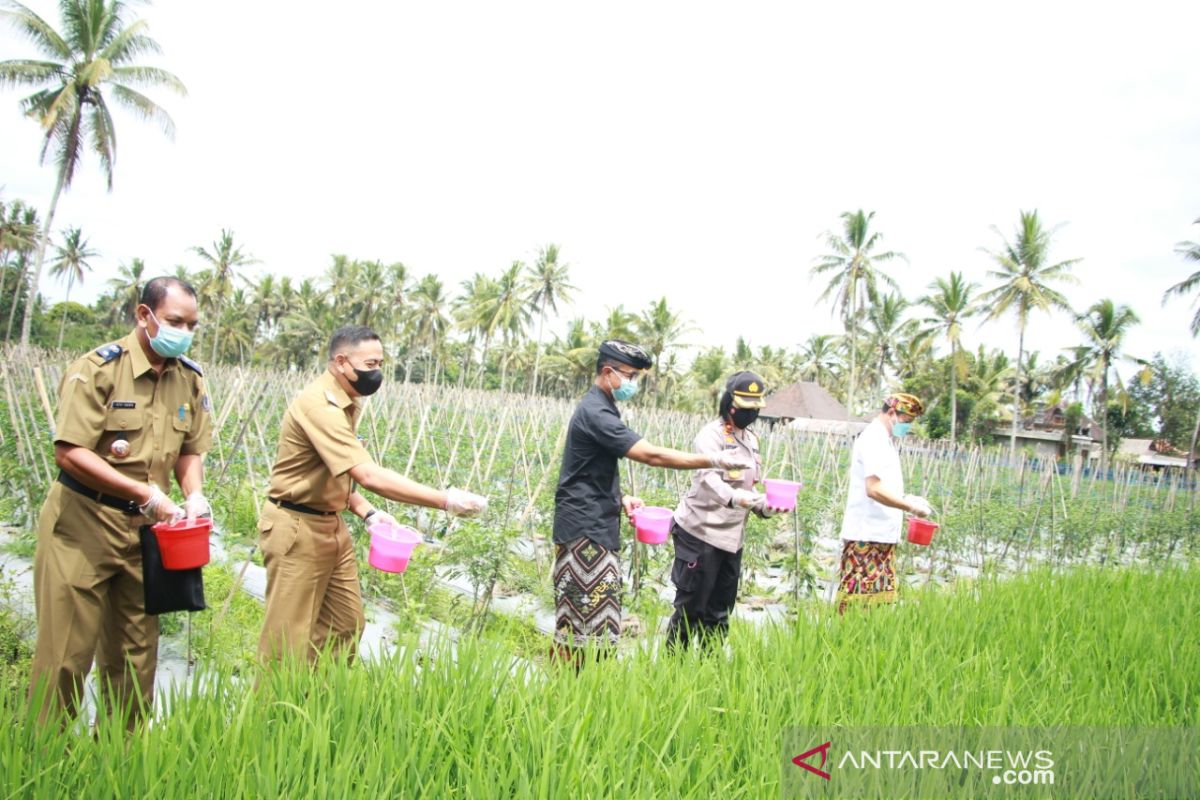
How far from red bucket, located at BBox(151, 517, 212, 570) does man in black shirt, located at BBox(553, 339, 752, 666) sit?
1.31 metres

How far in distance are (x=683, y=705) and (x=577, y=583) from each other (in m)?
1.18

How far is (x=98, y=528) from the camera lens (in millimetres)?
2051

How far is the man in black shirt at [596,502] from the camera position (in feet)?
9.18

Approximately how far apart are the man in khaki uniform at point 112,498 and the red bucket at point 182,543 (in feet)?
0.15

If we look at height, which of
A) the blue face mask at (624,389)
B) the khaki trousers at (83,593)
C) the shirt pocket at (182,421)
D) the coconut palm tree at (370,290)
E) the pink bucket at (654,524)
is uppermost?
the coconut palm tree at (370,290)

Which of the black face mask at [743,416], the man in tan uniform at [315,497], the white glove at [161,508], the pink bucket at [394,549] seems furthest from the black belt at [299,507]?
the black face mask at [743,416]

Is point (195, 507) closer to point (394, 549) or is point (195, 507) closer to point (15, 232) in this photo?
point (394, 549)

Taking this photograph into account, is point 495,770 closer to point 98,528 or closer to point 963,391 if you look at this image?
point 98,528

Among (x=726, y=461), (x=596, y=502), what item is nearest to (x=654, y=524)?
(x=596, y=502)

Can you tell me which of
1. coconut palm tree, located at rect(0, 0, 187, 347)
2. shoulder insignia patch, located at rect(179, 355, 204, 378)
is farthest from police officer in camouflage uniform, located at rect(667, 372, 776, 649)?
coconut palm tree, located at rect(0, 0, 187, 347)

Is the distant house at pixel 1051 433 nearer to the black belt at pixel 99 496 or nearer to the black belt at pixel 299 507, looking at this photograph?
the black belt at pixel 299 507

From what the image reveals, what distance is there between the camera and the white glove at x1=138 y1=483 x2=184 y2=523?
1.99 meters

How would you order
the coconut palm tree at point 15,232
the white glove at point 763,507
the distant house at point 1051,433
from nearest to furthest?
the white glove at point 763,507
the coconut palm tree at point 15,232
the distant house at point 1051,433

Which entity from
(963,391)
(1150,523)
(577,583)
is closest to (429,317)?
(963,391)
